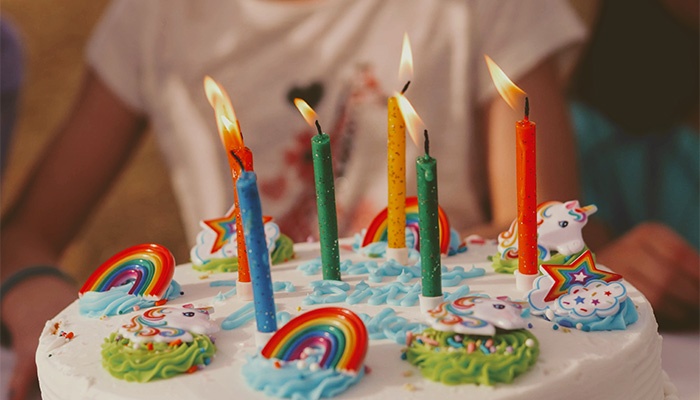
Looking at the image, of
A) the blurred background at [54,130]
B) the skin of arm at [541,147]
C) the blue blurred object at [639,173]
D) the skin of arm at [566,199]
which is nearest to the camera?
the skin of arm at [566,199]

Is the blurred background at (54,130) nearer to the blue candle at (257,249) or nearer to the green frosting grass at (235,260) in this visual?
the green frosting grass at (235,260)

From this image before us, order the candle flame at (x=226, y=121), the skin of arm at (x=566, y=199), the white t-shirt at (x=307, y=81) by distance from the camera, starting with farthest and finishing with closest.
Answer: the white t-shirt at (x=307, y=81), the skin of arm at (x=566, y=199), the candle flame at (x=226, y=121)

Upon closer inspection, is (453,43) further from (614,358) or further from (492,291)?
(614,358)

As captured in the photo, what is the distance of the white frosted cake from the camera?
0.82m

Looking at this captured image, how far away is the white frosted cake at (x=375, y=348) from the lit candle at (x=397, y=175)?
0.04m

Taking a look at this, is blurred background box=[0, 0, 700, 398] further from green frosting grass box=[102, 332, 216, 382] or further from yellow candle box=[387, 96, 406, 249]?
green frosting grass box=[102, 332, 216, 382]

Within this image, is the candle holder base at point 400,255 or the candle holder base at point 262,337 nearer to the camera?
the candle holder base at point 262,337

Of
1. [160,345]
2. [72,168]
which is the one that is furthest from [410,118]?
[72,168]

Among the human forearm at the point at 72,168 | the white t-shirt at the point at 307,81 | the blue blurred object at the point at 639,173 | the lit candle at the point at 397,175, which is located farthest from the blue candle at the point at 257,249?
the blue blurred object at the point at 639,173

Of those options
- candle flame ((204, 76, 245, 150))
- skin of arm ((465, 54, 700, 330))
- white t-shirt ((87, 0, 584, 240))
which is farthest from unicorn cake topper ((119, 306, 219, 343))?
white t-shirt ((87, 0, 584, 240))

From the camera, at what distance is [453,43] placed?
1.79m

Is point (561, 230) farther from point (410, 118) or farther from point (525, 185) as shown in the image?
point (410, 118)

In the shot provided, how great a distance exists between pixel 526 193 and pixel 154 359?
379 mm

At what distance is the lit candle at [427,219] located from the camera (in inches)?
34.3
